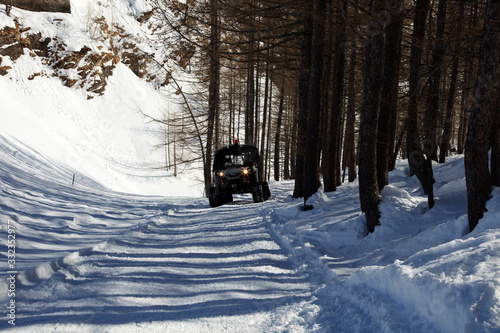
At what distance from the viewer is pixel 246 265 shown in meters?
5.96

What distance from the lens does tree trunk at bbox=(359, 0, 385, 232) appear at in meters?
6.96

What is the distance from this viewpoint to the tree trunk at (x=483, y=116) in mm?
4969

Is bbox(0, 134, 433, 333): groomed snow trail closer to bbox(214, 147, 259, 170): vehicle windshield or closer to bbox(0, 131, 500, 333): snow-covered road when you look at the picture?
bbox(0, 131, 500, 333): snow-covered road

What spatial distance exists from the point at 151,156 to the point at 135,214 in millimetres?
43790

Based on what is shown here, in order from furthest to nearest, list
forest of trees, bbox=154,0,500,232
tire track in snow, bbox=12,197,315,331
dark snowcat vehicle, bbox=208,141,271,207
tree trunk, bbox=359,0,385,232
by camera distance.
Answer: dark snowcat vehicle, bbox=208,141,271,207 < tree trunk, bbox=359,0,385,232 < forest of trees, bbox=154,0,500,232 < tire track in snow, bbox=12,197,315,331

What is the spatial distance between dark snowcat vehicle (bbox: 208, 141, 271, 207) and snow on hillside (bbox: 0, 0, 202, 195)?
44.1ft

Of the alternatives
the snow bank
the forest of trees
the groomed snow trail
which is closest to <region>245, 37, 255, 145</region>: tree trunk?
the forest of trees

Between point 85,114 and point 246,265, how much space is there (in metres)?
47.8

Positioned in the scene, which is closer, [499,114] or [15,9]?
[499,114]

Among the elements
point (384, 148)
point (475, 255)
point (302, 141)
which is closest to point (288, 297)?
point (475, 255)

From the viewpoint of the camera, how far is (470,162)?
5488mm

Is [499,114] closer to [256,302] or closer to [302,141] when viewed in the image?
[256,302]

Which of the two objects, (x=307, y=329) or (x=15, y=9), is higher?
(x=15, y=9)

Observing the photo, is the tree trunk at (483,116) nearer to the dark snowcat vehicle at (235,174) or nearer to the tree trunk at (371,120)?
the tree trunk at (371,120)
